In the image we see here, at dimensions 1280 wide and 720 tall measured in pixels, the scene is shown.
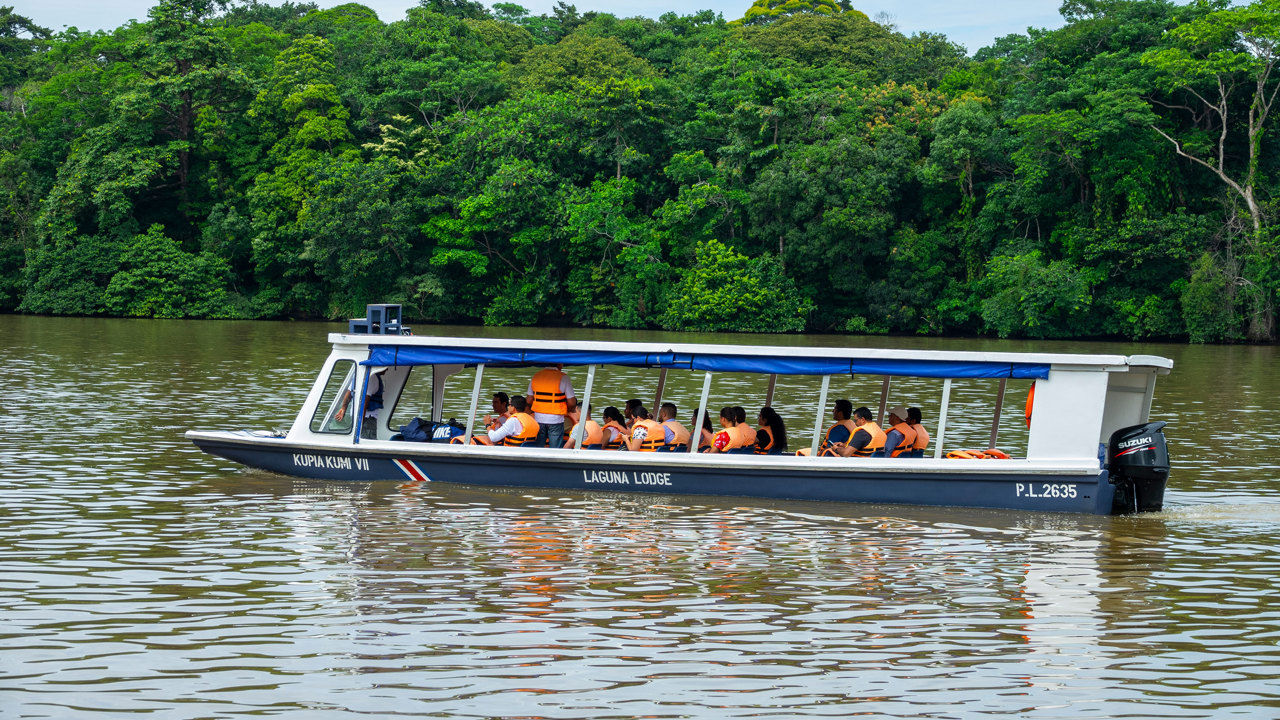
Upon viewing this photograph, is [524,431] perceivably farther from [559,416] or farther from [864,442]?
[864,442]

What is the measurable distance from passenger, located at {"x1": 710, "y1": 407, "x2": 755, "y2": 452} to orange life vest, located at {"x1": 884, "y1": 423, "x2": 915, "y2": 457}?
1836mm

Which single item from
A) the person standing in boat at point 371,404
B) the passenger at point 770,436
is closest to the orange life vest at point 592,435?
the passenger at point 770,436

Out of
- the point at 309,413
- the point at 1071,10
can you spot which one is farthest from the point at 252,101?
the point at 309,413

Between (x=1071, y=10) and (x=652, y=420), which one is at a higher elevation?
(x=1071, y=10)

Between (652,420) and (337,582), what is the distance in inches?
236

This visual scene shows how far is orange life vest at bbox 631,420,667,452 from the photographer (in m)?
16.4

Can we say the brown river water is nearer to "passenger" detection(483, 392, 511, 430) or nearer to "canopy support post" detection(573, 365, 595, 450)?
"canopy support post" detection(573, 365, 595, 450)

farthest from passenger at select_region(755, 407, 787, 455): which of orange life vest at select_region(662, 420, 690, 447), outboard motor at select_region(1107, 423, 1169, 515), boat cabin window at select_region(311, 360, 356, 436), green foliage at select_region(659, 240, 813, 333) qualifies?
green foliage at select_region(659, 240, 813, 333)

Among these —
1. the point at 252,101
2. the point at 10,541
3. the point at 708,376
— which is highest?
the point at 252,101

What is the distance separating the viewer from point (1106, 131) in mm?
51438

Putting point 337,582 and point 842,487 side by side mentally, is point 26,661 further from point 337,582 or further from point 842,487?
point 842,487

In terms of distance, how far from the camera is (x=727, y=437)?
1633 cm

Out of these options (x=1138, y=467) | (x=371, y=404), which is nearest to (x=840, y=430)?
(x=1138, y=467)

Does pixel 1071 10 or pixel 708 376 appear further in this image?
pixel 1071 10
